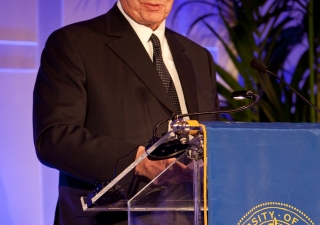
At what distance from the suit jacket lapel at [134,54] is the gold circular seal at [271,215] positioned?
74 cm

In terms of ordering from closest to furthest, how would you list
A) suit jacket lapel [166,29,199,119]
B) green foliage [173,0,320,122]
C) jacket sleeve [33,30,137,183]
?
jacket sleeve [33,30,137,183]
suit jacket lapel [166,29,199,119]
green foliage [173,0,320,122]

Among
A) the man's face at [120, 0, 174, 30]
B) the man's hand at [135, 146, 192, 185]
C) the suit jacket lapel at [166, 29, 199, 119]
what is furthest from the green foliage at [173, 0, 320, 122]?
the man's hand at [135, 146, 192, 185]

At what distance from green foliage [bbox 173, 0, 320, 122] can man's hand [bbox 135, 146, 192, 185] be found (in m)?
1.72

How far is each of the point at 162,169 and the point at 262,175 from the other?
259mm

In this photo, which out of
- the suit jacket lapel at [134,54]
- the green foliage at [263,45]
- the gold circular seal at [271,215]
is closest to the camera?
the gold circular seal at [271,215]

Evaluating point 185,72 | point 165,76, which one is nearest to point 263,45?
point 185,72

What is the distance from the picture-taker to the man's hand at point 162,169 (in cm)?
129

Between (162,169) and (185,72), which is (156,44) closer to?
(185,72)

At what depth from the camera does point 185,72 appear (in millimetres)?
2086

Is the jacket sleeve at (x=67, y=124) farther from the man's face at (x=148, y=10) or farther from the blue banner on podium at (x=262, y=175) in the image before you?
the blue banner on podium at (x=262, y=175)

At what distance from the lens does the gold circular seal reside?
1.20 meters

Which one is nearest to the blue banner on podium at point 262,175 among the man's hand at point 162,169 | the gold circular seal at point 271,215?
the gold circular seal at point 271,215

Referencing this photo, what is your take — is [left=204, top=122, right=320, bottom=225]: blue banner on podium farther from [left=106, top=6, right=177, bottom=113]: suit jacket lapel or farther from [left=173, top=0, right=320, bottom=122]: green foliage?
[left=173, top=0, right=320, bottom=122]: green foliage

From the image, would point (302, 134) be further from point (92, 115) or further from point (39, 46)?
point (39, 46)
